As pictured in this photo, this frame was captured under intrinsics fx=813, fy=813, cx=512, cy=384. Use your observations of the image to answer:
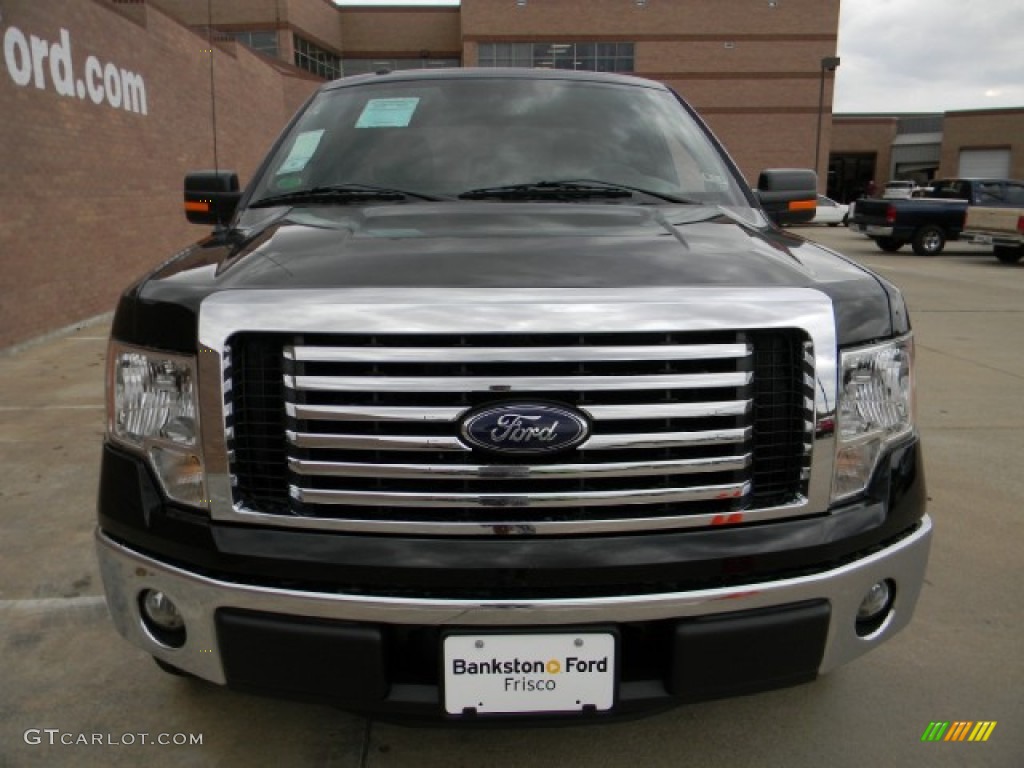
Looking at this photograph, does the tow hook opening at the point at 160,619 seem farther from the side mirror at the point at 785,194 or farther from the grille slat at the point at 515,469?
the side mirror at the point at 785,194

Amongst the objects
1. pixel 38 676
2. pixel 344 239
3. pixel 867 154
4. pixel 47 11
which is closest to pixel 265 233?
pixel 344 239

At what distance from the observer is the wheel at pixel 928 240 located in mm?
18844

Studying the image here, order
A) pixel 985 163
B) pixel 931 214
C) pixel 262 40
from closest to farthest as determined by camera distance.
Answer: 1. pixel 931 214
2. pixel 262 40
3. pixel 985 163

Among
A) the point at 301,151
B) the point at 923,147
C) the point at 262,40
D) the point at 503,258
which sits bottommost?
the point at 503,258

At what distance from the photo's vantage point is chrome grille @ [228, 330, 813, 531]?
1612mm

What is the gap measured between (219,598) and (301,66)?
127 ft

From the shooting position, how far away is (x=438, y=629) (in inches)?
65.3

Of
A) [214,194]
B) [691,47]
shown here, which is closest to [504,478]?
[214,194]

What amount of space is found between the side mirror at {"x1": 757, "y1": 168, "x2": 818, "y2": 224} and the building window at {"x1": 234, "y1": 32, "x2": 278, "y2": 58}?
3550cm

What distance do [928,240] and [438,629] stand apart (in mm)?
20274

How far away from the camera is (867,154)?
174 feet

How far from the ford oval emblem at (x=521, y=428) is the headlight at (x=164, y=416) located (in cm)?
60

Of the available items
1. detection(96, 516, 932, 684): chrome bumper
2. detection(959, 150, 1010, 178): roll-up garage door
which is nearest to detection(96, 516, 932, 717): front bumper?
detection(96, 516, 932, 684): chrome bumper

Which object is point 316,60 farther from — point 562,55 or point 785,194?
point 785,194
